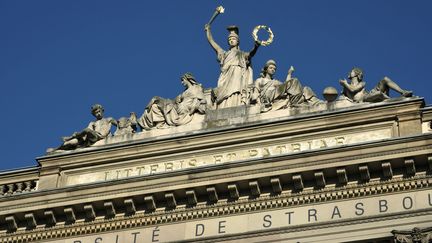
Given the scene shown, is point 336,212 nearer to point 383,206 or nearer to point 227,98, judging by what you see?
point 383,206

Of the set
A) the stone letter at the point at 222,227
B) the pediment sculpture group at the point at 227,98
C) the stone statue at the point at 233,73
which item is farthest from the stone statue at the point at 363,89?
the stone letter at the point at 222,227

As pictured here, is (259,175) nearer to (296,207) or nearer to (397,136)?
(296,207)

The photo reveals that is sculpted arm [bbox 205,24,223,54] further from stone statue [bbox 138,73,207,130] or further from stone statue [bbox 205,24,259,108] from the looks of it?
stone statue [bbox 138,73,207,130]

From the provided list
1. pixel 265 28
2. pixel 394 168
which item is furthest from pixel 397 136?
pixel 265 28

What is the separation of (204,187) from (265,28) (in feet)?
24.5

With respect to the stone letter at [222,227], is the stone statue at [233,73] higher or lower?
higher

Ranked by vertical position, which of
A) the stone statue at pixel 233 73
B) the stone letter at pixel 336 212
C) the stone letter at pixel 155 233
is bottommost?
the stone letter at pixel 155 233

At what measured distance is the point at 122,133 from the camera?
3841cm

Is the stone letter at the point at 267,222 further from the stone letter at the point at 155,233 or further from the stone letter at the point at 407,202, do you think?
the stone letter at the point at 407,202

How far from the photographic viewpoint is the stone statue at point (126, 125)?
126ft

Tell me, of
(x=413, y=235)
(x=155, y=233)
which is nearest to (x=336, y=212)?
(x=413, y=235)

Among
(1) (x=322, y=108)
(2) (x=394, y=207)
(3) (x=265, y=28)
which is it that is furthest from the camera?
(3) (x=265, y=28)

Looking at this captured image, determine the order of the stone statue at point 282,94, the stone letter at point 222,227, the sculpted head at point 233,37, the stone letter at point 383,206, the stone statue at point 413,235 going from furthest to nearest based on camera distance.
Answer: the sculpted head at point 233,37 → the stone statue at point 282,94 → the stone letter at point 222,227 → the stone letter at point 383,206 → the stone statue at point 413,235

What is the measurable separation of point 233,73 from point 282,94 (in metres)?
2.41
